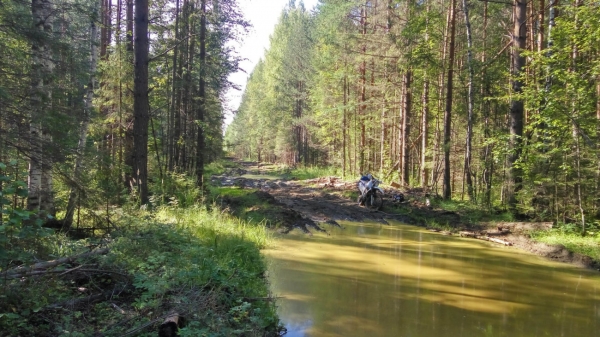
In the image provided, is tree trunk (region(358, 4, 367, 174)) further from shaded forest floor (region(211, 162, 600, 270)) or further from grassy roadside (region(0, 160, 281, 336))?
grassy roadside (region(0, 160, 281, 336))

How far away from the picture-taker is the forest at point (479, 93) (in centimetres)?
995

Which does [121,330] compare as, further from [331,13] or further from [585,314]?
[331,13]

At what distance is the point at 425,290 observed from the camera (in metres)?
6.95

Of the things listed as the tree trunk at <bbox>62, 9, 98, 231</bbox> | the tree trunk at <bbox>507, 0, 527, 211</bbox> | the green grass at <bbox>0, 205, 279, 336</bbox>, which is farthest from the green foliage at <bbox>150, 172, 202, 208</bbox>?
the tree trunk at <bbox>507, 0, 527, 211</bbox>

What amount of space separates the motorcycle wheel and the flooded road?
461cm

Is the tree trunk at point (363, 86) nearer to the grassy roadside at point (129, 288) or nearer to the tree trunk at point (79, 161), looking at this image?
the tree trunk at point (79, 161)

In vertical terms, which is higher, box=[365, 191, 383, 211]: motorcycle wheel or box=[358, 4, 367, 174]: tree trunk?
box=[358, 4, 367, 174]: tree trunk

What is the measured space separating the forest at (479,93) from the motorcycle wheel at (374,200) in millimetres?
2668

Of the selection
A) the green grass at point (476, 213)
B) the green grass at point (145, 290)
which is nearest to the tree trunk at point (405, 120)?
the green grass at point (476, 213)

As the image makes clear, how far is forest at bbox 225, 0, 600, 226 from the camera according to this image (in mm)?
9953

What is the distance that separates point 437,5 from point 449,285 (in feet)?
52.5

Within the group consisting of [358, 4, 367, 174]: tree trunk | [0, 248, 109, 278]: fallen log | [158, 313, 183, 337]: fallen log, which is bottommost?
[158, 313, 183, 337]: fallen log

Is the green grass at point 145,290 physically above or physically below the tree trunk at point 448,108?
below

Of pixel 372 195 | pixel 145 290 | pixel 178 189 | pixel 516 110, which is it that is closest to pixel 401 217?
pixel 372 195
